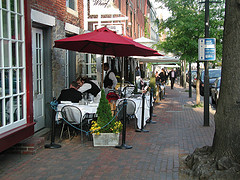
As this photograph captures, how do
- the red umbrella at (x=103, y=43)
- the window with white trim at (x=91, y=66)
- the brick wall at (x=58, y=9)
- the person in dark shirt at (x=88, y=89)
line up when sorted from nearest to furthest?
the red umbrella at (x=103, y=43) → the brick wall at (x=58, y=9) → the person in dark shirt at (x=88, y=89) → the window with white trim at (x=91, y=66)

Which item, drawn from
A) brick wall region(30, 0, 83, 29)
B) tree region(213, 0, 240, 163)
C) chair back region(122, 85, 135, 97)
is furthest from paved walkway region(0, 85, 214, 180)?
brick wall region(30, 0, 83, 29)

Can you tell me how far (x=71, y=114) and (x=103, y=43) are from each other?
232 centimetres

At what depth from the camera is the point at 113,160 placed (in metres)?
5.96

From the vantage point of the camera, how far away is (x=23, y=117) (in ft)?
20.1

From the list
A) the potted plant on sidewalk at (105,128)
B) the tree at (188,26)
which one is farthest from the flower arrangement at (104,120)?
the tree at (188,26)

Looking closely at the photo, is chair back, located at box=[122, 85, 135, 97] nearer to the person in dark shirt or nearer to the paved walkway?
the person in dark shirt

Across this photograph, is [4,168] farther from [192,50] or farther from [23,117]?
[192,50]

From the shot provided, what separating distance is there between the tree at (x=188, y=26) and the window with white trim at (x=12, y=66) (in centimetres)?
933

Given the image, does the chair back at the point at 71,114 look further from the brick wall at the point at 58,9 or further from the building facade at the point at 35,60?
the brick wall at the point at 58,9

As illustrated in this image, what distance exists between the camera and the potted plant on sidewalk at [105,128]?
22.9ft

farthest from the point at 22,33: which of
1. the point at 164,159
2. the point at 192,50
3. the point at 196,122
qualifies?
the point at 192,50

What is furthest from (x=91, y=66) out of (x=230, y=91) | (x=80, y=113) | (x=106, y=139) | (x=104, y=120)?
(x=230, y=91)

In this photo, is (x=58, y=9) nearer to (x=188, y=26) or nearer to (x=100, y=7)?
(x=100, y=7)

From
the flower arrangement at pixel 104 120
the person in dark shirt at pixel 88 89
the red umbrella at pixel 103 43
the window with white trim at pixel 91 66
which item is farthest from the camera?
the window with white trim at pixel 91 66
